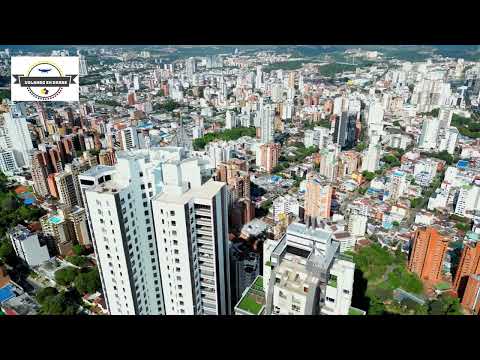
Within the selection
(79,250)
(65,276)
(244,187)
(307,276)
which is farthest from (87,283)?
(307,276)

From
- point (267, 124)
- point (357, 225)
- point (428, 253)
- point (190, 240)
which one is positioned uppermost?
point (190, 240)

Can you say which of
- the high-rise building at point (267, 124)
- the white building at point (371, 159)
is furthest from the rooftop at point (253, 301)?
the high-rise building at point (267, 124)

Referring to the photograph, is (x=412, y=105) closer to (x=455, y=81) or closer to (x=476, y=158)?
(x=455, y=81)

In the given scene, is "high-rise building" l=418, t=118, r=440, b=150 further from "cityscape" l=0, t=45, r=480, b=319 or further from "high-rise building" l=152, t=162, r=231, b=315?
"high-rise building" l=152, t=162, r=231, b=315

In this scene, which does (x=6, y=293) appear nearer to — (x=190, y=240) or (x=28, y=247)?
(x=28, y=247)

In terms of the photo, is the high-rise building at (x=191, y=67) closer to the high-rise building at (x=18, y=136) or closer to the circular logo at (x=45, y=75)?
the high-rise building at (x=18, y=136)
